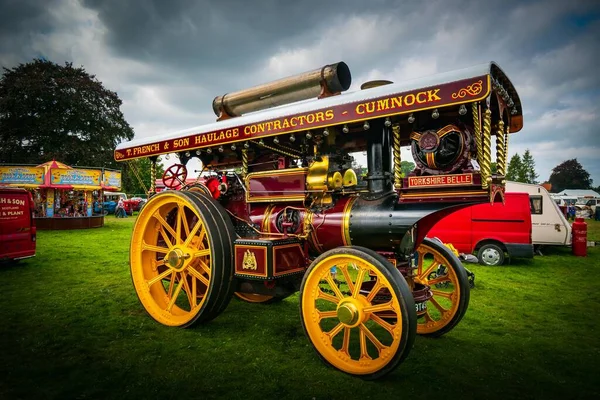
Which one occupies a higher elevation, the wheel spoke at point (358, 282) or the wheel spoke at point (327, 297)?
the wheel spoke at point (358, 282)

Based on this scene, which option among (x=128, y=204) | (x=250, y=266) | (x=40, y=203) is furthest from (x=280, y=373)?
(x=128, y=204)

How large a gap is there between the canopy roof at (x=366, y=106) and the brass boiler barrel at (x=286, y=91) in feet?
1.43

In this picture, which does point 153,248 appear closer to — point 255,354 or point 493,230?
point 255,354

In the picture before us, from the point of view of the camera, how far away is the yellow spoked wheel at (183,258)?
13.4 ft

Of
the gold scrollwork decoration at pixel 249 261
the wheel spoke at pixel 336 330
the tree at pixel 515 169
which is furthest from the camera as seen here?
the tree at pixel 515 169

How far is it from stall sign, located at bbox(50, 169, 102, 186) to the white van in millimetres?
20132

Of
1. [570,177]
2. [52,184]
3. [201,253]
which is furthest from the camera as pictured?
[570,177]

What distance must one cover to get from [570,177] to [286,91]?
253ft

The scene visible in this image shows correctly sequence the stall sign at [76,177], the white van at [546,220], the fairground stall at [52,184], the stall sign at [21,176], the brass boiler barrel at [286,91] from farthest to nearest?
the stall sign at [76,177], the stall sign at [21,176], the fairground stall at [52,184], the white van at [546,220], the brass boiler barrel at [286,91]

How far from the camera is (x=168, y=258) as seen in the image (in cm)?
447

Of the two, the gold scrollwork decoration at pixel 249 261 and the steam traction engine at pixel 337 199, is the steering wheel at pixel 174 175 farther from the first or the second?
the gold scrollwork decoration at pixel 249 261

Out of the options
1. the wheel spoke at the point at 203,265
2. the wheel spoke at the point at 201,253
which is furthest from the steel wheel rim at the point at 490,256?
the wheel spoke at the point at 201,253

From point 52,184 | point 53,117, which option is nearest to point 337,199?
point 52,184

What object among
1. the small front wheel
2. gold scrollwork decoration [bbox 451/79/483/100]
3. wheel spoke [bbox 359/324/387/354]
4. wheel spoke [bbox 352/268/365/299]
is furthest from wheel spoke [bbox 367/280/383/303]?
the small front wheel
